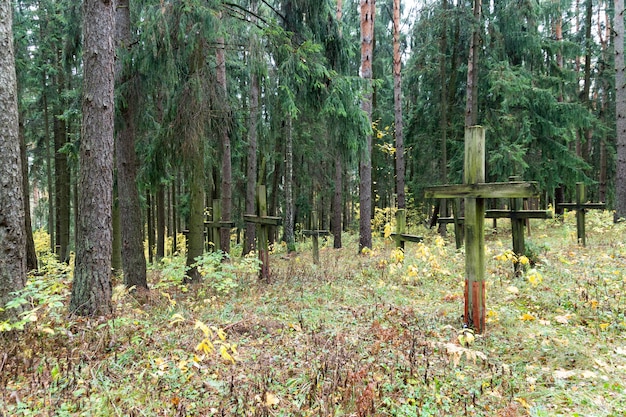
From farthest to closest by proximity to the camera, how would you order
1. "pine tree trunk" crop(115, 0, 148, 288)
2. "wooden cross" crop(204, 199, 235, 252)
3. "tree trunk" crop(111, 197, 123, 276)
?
"tree trunk" crop(111, 197, 123, 276) < "wooden cross" crop(204, 199, 235, 252) < "pine tree trunk" crop(115, 0, 148, 288)

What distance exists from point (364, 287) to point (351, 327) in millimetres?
2429

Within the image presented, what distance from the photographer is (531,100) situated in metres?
13.9

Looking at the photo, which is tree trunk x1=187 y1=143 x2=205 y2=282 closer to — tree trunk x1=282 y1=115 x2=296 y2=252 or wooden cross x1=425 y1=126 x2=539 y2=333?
wooden cross x1=425 y1=126 x2=539 y2=333

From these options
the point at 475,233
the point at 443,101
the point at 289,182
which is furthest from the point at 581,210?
the point at 289,182

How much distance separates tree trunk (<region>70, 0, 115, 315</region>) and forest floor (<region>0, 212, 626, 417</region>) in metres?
0.40

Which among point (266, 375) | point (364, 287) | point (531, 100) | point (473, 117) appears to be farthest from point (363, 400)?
point (531, 100)

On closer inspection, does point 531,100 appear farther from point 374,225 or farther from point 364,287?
point 364,287

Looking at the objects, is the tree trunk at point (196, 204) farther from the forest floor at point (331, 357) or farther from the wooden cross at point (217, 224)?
the forest floor at point (331, 357)

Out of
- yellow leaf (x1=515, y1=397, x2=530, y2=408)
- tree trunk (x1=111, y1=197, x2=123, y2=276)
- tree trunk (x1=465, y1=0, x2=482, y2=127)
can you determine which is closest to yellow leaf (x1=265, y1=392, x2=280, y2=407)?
yellow leaf (x1=515, y1=397, x2=530, y2=408)

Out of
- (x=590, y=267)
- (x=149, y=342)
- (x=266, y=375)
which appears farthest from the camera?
(x=590, y=267)

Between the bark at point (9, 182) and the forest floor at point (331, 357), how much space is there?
0.31 m

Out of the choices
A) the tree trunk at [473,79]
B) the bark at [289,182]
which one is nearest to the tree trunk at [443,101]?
the tree trunk at [473,79]

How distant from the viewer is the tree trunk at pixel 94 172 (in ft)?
16.0

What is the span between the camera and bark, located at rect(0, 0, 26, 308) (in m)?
4.15
